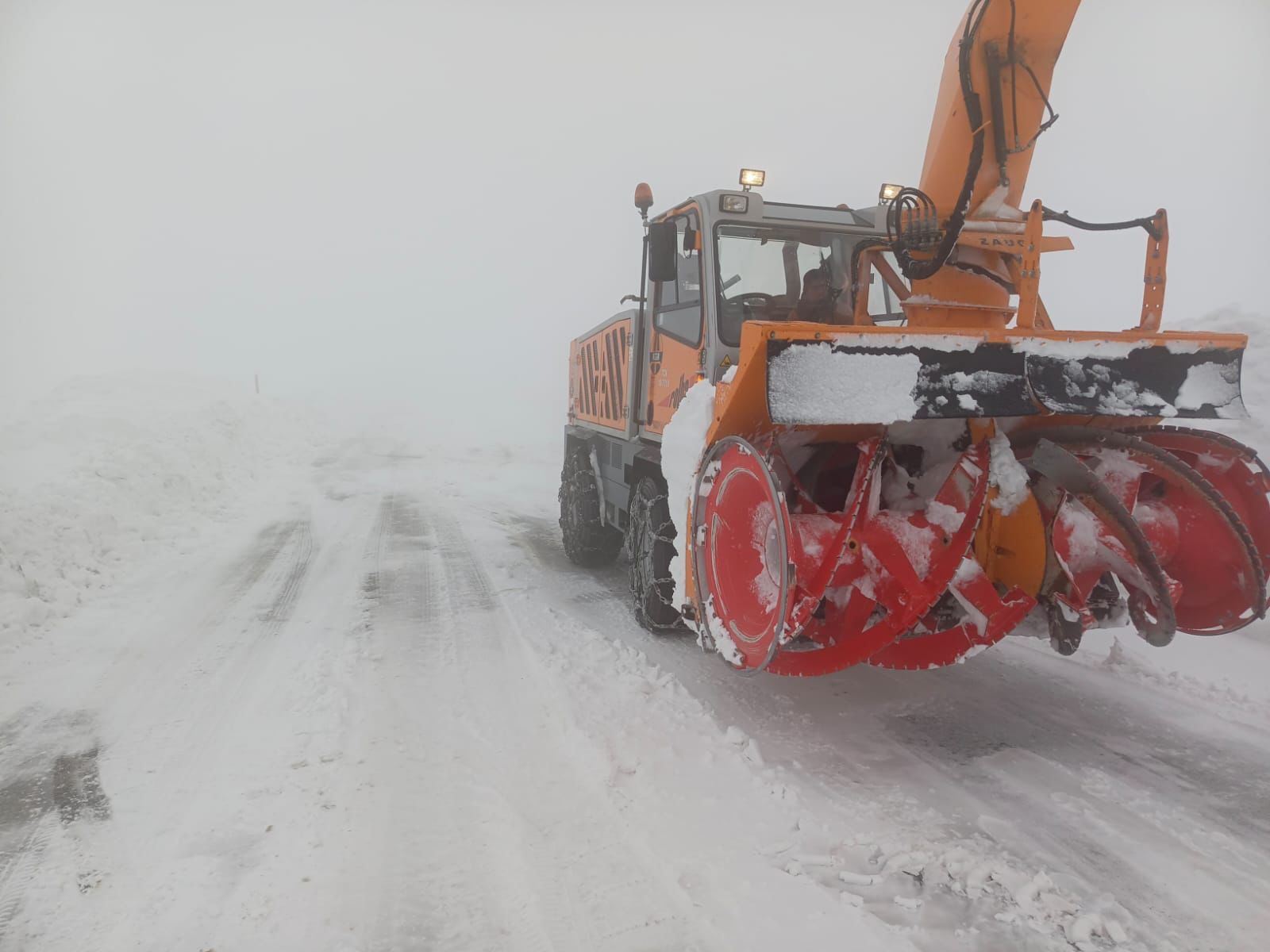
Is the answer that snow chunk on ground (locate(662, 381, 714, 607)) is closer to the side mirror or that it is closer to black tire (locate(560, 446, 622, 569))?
the side mirror

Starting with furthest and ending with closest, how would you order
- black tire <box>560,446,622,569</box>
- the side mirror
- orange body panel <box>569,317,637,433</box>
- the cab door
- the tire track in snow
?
1. black tire <box>560,446,622,569</box>
2. orange body panel <box>569,317,637,433</box>
3. the cab door
4. the side mirror
5. the tire track in snow

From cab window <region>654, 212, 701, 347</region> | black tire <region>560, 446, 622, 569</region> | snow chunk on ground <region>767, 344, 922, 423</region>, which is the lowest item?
black tire <region>560, 446, 622, 569</region>

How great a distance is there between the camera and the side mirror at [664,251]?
13.3 ft

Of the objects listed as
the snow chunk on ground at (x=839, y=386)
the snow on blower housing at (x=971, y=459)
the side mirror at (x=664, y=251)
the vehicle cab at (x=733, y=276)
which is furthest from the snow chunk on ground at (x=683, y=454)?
the side mirror at (x=664, y=251)

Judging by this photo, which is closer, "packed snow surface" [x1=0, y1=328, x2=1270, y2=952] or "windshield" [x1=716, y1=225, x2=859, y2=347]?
"packed snow surface" [x1=0, y1=328, x2=1270, y2=952]

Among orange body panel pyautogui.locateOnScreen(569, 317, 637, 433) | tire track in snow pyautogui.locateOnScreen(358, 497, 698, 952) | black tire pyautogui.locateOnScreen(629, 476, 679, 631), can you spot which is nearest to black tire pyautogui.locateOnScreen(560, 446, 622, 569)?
orange body panel pyautogui.locateOnScreen(569, 317, 637, 433)

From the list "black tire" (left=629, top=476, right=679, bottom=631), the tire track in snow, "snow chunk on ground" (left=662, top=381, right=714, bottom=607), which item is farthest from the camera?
"black tire" (left=629, top=476, right=679, bottom=631)

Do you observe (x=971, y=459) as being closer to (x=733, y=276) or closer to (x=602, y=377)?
(x=733, y=276)

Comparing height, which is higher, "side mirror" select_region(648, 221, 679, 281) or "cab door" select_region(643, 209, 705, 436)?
"side mirror" select_region(648, 221, 679, 281)

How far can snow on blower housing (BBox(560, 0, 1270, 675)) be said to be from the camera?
9.00ft

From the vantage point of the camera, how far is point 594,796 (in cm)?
278

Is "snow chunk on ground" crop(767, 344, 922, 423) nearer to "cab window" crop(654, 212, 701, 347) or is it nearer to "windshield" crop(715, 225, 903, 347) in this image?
"windshield" crop(715, 225, 903, 347)

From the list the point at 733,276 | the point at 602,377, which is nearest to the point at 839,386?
the point at 733,276

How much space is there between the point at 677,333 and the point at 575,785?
2643 millimetres
